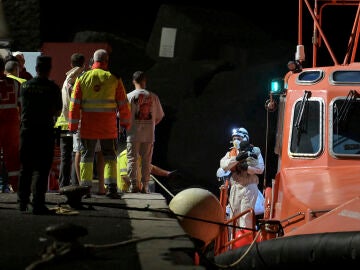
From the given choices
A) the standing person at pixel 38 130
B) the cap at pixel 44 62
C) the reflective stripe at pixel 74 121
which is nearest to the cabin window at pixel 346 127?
the reflective stripe at pixel 74 121

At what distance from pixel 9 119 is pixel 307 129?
11.2ft

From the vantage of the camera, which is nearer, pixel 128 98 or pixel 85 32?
pixel 128 98

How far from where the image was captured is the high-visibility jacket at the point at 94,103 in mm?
10625

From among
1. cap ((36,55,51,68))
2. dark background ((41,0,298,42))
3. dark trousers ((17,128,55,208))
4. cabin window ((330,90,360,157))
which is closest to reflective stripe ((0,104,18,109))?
dark trousers ((17,128,55,208))

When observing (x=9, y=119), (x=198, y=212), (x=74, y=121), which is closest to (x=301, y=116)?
(x=198, y=212)

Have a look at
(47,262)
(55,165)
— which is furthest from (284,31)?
(47,262)

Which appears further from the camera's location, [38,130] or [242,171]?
[242,171]

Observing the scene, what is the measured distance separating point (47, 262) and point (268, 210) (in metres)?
5.37

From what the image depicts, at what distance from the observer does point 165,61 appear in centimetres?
2430

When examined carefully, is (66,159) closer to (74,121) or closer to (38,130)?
(74,121)

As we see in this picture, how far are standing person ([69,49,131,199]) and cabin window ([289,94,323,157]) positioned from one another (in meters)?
2.04

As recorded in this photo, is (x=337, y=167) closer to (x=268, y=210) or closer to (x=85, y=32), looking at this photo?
(x=268, y=210)

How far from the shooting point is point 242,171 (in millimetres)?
14164

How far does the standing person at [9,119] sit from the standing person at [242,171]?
4.06 meters
